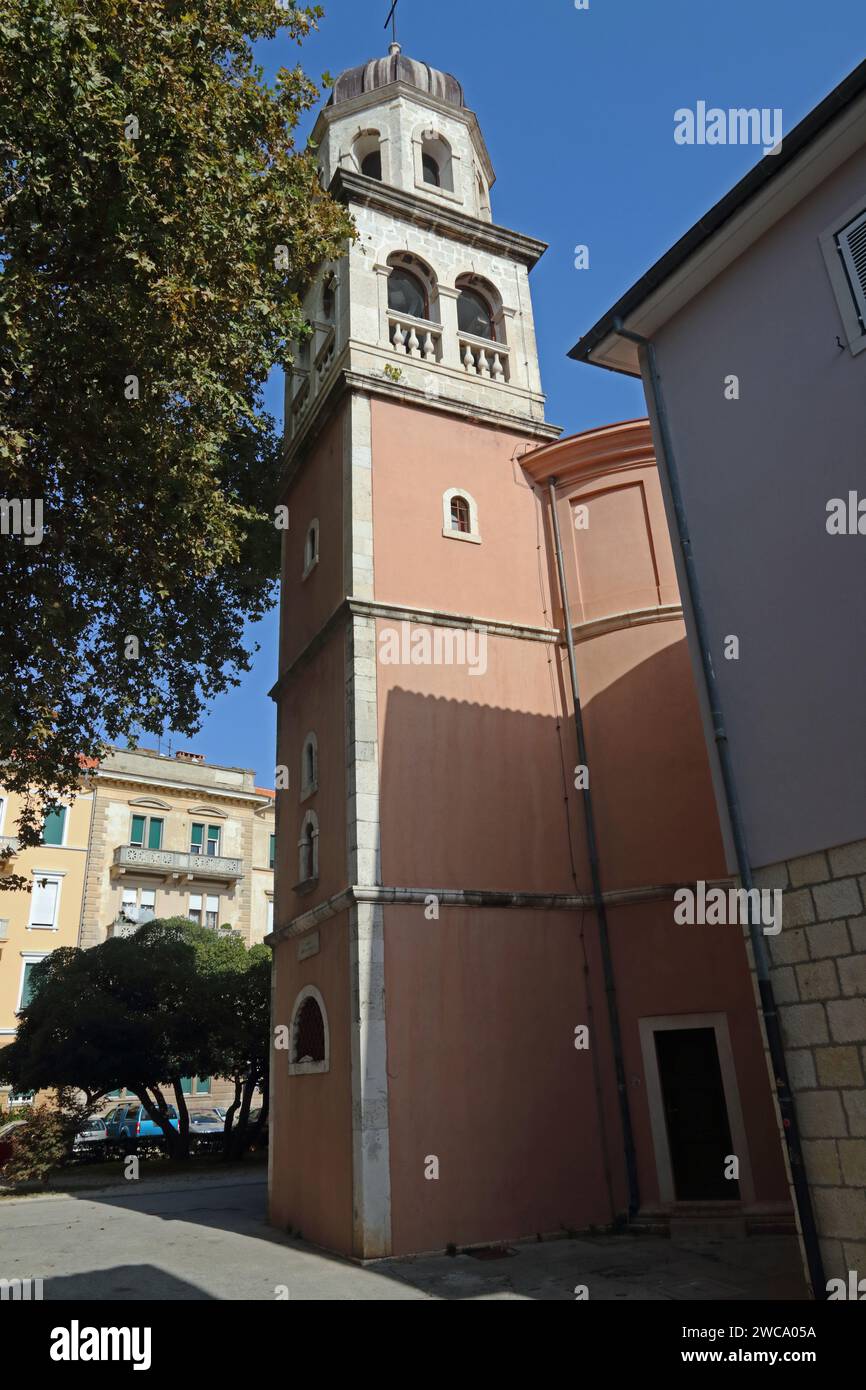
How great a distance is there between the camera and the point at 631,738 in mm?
13766

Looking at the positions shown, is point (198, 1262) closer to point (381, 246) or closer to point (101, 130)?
point (101, 130)

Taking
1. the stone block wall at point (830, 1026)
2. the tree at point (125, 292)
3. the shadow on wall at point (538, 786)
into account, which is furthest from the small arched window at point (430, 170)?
the stone block wall at point (830, 1026)

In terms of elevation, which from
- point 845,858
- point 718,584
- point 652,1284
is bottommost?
point 652,1284

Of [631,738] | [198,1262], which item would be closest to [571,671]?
[631,738]

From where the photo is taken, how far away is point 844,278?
799 centimetres

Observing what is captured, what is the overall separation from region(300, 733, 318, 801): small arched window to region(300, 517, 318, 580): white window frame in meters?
2.97

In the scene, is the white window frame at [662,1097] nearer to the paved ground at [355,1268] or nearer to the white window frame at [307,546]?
the paved ground at [355,1268]

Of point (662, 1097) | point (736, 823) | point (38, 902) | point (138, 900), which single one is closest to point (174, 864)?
point (138, 900)

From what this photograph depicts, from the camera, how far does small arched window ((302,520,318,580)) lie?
15562 millimetres

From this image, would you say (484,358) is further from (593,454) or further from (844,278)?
(844,278)

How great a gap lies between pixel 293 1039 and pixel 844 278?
1174 centimetres

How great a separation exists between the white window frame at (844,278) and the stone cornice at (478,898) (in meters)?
7.07

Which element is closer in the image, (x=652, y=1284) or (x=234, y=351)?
(x=652, y=1284)
